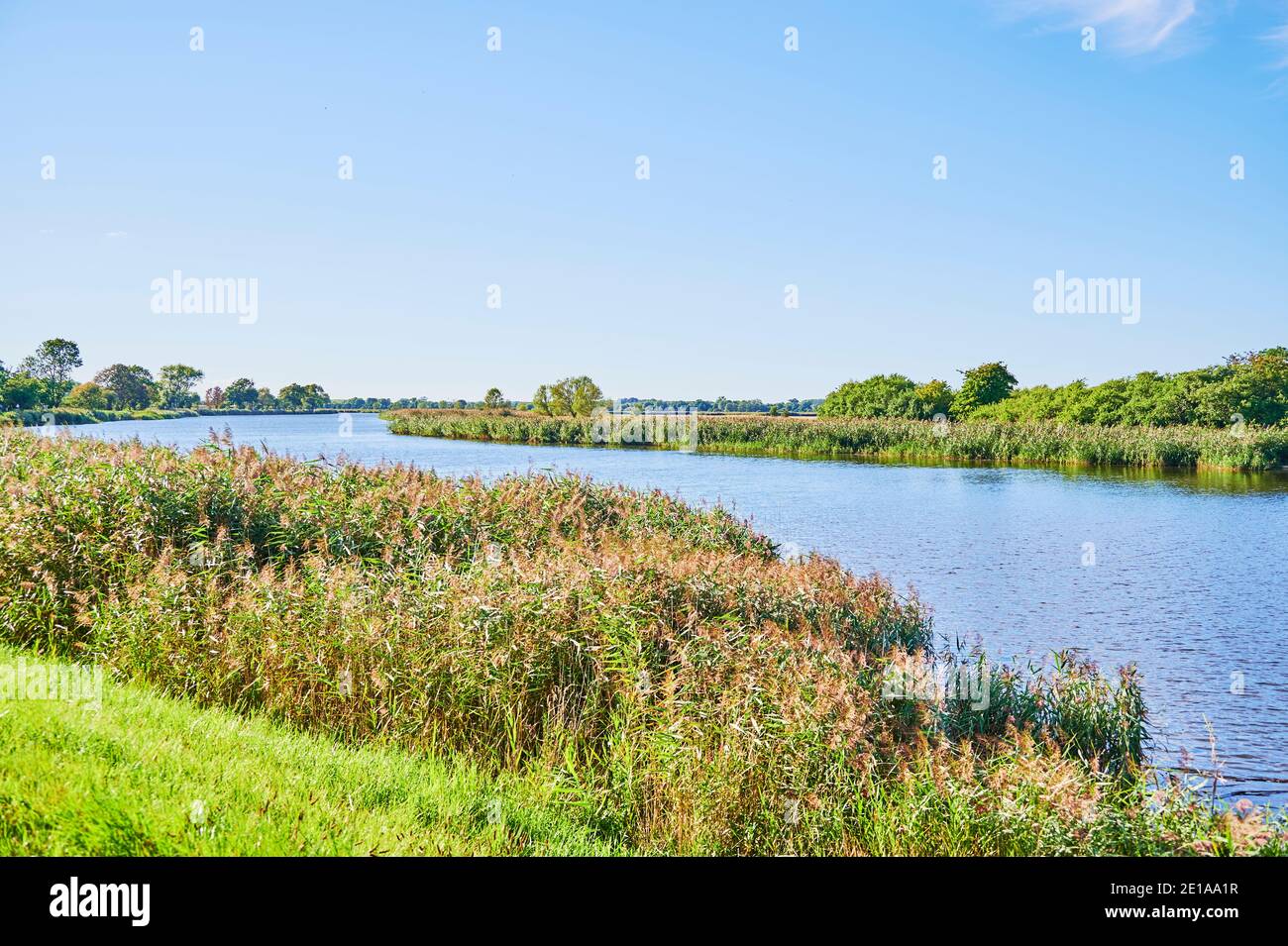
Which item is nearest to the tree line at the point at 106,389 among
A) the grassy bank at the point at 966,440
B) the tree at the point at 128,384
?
the tree at the point at 128,384

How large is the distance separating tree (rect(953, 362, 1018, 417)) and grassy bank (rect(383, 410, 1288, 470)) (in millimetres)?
23150

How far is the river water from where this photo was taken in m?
11.4

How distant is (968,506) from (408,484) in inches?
885

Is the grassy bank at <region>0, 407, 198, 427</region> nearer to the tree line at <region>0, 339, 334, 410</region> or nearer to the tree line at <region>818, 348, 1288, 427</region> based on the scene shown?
the tree line at <region>0, 339, 334, 410</region>

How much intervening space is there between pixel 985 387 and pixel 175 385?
3324 inches

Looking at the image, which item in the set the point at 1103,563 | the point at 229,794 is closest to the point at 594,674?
the point at 229,794

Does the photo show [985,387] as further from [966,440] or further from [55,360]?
[55,360]

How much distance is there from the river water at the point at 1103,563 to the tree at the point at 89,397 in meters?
39.0

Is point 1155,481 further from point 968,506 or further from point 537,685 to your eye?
point 537,685

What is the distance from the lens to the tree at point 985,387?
3157 inches

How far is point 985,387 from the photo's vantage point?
8038 cm

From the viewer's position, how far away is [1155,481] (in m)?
38.0

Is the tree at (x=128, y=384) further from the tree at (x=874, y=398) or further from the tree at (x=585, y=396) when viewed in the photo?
the tree at (x=874, y=398)

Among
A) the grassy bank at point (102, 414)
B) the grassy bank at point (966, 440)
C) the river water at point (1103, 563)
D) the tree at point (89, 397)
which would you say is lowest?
Answer: the river water at point (1103, 563)
